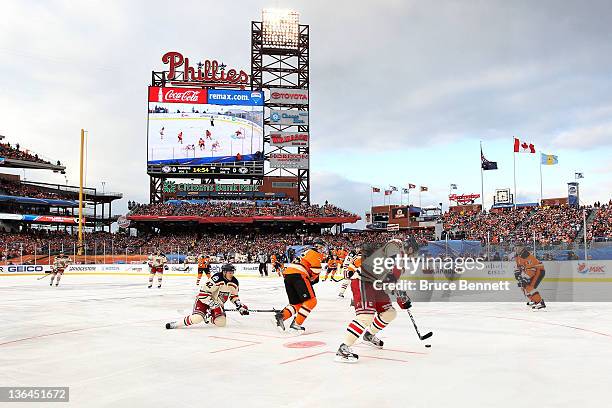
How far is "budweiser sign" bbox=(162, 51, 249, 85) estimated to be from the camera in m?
63.7

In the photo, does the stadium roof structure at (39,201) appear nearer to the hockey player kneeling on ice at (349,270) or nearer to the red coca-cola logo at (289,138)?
the red coca-cola logo at (289,138)

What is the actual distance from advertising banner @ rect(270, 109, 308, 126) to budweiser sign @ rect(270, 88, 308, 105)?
117 centimetres

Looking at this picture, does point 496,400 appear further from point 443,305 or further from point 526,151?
point 526,151

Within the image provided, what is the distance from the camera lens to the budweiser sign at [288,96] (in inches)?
2518

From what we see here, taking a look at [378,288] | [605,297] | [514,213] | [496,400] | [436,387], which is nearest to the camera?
[496,400]

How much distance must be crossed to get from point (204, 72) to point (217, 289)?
56898 millimetres

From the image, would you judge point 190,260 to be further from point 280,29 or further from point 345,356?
point 345,356

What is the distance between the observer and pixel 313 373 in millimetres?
6543

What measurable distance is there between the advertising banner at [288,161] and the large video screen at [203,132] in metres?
2.21

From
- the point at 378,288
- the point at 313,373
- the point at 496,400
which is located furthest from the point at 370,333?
the point at 496,400

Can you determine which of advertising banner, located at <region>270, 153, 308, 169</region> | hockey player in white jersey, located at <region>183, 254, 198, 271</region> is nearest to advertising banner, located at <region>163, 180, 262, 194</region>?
advertising banner, located at <region>270, 153, 308, 169</region>

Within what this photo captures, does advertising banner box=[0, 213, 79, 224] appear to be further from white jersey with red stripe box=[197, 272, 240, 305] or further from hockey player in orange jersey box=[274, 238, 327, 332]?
hockey player in orange jersey box=[274, 238, 327, 332]

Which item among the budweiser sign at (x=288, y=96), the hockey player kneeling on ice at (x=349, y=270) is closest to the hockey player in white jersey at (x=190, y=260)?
the hockey player kneeling on ice at (x=349, y=270)

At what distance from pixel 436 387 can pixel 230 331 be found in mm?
5484
